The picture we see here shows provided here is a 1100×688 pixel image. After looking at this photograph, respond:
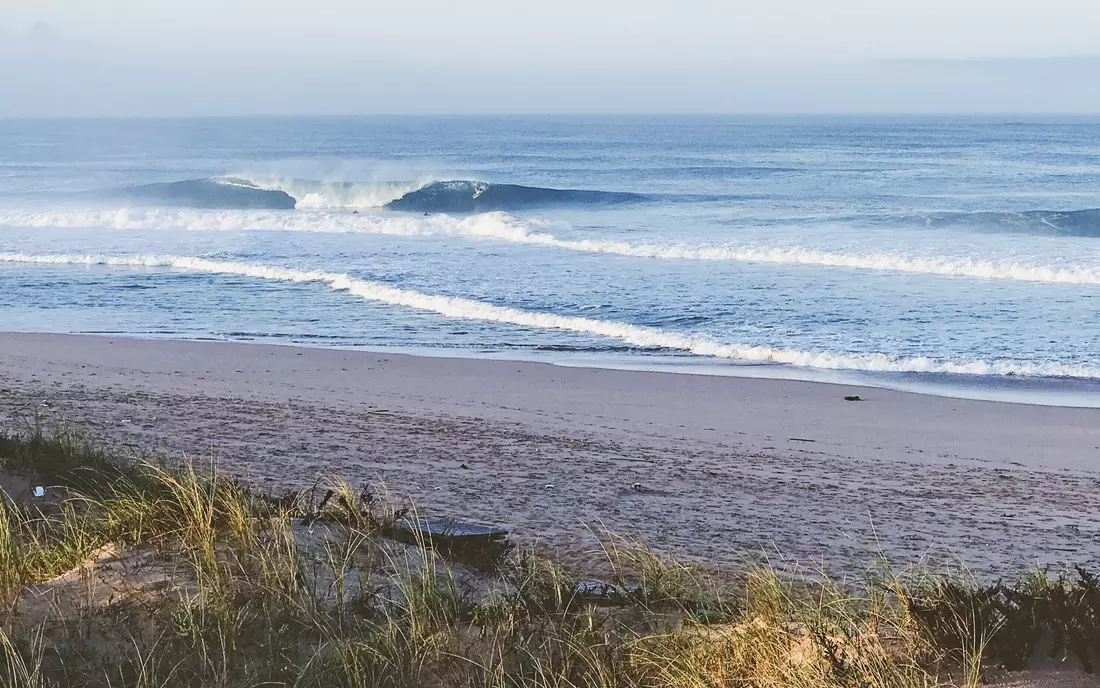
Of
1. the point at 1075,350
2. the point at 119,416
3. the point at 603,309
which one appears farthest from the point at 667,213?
the point at 119,416

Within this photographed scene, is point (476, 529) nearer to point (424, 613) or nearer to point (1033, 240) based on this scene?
point (424, 613)

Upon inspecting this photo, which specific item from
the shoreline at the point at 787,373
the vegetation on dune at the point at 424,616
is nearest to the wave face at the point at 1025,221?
the shoreline at the point at 787,373

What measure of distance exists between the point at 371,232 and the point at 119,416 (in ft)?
68.6

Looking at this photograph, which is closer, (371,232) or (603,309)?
(603,309)

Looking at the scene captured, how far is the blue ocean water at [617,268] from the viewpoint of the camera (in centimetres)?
1307

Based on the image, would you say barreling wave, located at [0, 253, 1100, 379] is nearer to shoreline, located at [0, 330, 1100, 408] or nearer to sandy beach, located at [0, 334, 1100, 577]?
shoreline, located at [0, 330, 1100, 408]

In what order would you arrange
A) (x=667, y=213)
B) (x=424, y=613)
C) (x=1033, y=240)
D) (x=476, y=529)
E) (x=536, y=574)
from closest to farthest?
1. (x=424, y=613)
2. (x=536, y=574)
3. (x=476, y=529)
4. (x=1033, y=240)
5. (x=667, y=213)

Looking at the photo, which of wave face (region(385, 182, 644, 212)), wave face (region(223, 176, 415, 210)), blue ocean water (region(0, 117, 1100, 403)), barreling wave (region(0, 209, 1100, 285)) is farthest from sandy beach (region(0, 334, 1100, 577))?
wave face (region(223, 176, 415, 210))

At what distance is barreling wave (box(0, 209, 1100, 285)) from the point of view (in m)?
19.6

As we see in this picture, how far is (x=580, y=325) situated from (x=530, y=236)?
44.5ft

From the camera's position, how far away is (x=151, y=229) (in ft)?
97.9

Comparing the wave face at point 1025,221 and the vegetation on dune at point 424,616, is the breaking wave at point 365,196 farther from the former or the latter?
the vegetation on dune at point 424,616

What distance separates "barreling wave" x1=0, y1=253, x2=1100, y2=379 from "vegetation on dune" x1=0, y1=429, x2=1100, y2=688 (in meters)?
7.56

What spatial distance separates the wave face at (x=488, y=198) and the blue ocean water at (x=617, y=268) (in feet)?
0.48
